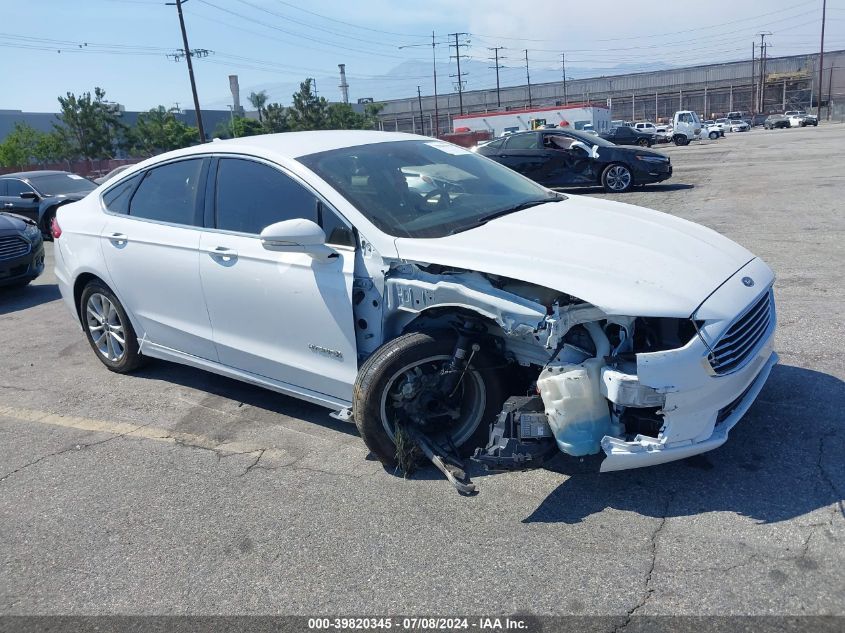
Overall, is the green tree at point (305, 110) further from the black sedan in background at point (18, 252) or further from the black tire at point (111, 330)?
the black tire at point (111, 330)

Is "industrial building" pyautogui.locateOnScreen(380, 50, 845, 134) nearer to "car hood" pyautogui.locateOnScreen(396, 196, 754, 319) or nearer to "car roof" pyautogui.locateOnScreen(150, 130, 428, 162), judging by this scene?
"car roof" pyautogui.locateOnScreen(150, 130, 428, 162)

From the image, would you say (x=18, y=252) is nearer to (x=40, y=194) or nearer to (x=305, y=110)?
(x=40, y=194)

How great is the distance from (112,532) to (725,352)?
10.1ft

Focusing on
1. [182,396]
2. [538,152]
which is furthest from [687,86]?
[182,396]

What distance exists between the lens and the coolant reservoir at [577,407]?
10.4 feet

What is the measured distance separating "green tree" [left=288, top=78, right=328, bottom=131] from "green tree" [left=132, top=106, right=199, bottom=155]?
959cm

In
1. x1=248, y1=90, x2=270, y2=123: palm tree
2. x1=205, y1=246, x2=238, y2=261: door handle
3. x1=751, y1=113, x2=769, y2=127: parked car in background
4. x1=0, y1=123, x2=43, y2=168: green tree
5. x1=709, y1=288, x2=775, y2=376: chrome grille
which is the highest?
x1=248, y1=90, x2=270, y2=123: palm tree

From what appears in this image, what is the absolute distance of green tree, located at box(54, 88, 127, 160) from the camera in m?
51.9

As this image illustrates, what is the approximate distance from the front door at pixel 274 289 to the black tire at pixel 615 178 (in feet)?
40.0

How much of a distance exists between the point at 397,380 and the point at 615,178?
42.2 ft

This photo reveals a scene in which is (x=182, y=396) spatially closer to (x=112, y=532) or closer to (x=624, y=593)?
(x=112, y=532)

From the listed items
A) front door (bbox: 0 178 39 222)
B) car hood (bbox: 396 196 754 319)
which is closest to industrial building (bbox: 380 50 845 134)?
front door (bbox: 0 178 39 222)

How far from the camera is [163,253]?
4707mm

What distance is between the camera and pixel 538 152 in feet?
51.7
